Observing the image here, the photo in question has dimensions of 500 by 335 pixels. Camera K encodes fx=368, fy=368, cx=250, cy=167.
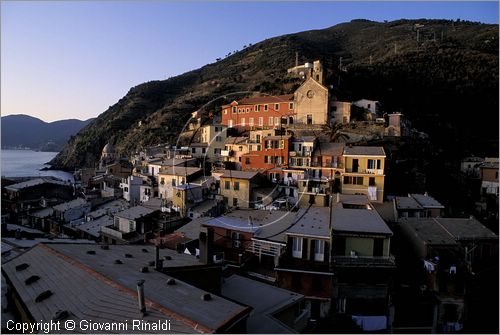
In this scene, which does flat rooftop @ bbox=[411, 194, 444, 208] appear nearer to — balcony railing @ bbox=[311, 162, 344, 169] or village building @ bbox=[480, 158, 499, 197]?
balcony railing @ bbox=[311, 162, 344, 169]

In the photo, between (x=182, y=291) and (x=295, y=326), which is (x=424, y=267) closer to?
(x=295, y=326)

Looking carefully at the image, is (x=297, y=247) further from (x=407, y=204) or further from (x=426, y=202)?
(x=426, y=202)

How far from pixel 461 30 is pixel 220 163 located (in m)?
47.2

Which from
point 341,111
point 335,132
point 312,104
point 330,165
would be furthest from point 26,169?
point 330,165

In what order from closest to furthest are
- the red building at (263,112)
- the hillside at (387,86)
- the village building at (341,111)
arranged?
the hillside at (387,86), the village building at (341,111), the red building at (263,112)

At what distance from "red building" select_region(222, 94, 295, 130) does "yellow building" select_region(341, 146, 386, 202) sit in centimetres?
674

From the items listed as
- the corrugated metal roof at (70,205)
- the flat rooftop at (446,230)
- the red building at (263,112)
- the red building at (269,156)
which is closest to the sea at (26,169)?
the corrugated metal roof at (70,205)

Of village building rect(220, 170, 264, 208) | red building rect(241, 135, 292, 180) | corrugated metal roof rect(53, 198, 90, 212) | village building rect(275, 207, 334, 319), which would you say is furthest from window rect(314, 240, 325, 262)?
corrugated metal roof rect(53, 198, 90, 212)

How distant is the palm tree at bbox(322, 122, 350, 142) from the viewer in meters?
17.3

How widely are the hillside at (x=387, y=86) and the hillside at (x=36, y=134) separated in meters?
32.2

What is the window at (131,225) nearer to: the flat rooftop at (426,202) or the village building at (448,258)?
the village building at (448,258)

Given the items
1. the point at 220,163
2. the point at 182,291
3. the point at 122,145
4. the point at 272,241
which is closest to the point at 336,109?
the point at 220,163

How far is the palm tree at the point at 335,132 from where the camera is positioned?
17323 millimetres

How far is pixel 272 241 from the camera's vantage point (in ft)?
28.7
